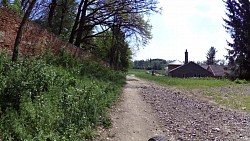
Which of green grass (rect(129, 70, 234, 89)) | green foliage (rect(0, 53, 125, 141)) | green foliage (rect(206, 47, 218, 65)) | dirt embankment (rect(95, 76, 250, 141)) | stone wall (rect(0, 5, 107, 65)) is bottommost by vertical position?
dirt embankment (rect(95, 76, 250, 141))

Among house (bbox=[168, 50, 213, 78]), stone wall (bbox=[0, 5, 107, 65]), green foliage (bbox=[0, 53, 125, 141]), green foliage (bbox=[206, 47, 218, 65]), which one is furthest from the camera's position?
green foliage (bbox=[206, 47, 218, 65])

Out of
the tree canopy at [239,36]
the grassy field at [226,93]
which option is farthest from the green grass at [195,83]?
the tree canopy at [239,36]

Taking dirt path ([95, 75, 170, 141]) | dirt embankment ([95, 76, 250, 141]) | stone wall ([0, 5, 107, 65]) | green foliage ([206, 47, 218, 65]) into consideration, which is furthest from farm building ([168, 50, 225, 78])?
dirt path ([95, 75, 170, 141])

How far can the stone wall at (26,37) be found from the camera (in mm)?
9969

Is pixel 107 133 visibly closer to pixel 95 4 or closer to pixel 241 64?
pixel 95 4

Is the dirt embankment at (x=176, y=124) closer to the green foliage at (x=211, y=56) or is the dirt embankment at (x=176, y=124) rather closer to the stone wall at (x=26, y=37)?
the stone wall at (x=26, y=37)

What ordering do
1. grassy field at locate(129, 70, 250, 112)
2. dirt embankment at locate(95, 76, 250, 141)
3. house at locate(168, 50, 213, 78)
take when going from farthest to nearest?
house at locate(168, 50, 213, 78)
grassy field at locate(129, 70, 250, 112)
dirt embankment at locate(95, 76, 250, 141)

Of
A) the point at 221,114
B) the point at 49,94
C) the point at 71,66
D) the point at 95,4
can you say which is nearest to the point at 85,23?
the point at 95,4

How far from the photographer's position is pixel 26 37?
38.3ft

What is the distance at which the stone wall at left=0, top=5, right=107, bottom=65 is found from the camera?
9969 millimetres

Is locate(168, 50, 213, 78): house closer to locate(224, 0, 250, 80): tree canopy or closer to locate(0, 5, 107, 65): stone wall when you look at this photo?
locate(224, 0, 250, 80): tree canopy

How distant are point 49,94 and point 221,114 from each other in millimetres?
6987

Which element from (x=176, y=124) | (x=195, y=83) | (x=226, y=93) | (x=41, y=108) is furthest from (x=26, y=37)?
(x=195, y=83)

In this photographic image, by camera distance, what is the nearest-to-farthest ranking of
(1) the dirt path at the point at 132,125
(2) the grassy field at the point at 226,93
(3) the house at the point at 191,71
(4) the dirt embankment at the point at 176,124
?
(1) the dirt path at the point at 132,125 → (4) the dirt embankment at the point at 176,124 → (2) the grassy field at the point at 226,93 → (3) the house at the point at 191,71
